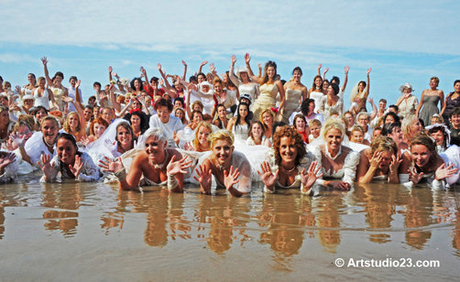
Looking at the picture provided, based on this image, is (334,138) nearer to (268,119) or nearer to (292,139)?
(292,139)

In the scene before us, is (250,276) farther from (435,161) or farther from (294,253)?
(435,161)

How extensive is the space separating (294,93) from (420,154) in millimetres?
5759

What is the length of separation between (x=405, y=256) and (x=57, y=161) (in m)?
5.66

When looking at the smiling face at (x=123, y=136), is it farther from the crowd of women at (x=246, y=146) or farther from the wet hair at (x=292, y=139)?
the wet hair at (x=292, y=139)

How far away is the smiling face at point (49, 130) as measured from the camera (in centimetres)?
721

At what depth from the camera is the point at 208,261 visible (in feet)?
9.23

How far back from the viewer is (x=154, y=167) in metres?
6.09

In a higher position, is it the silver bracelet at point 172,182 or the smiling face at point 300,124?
the smiling face at point 300,124

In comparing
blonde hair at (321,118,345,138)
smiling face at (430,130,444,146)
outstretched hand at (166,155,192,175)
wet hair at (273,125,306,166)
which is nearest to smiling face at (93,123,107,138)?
outstretched hand at (166,155,192,175)

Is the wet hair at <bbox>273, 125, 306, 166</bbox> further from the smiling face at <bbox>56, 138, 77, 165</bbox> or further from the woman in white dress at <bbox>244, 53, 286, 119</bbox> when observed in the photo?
the woman in white dress at <bbox>244, 53, 286, 119</bbox>

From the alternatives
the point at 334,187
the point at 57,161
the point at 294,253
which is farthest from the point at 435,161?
the point at 57,161

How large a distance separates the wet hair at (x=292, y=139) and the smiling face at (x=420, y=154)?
5.87 ft

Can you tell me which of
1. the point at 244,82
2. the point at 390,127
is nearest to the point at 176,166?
the point at 390,127

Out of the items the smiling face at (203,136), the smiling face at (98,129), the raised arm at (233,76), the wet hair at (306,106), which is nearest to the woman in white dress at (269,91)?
the wet hair at (306,106)
